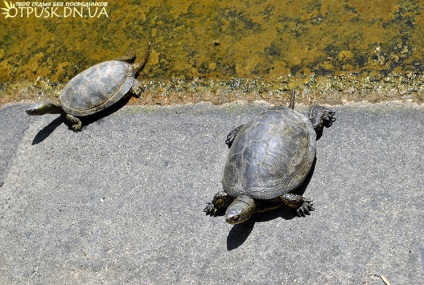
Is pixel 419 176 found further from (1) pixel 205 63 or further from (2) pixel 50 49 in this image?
(2) pixel 50 49

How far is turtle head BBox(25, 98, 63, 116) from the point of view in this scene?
5.33 metres

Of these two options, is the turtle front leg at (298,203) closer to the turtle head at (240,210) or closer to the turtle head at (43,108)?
the turtle head at (240,210)

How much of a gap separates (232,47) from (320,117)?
1422 millimetres

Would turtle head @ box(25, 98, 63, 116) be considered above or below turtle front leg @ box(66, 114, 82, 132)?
above

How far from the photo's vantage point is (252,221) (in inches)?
163

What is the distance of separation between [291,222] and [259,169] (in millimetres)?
538

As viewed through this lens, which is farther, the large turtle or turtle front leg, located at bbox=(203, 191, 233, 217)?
turtle front leg, located at bbox=(203, 191, 233, 217)

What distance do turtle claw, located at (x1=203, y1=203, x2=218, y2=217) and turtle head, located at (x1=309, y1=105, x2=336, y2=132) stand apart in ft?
3.82

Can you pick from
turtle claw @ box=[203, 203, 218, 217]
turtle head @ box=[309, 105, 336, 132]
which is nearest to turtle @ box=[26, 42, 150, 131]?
turtle claw @ box=[203, 203, 218, 217]

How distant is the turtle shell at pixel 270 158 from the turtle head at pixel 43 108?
232 centimetres

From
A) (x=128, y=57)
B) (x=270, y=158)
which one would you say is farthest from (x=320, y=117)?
(x=128, y=57)

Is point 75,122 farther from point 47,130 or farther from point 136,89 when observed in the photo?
point 136,89

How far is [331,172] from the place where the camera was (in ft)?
13.8

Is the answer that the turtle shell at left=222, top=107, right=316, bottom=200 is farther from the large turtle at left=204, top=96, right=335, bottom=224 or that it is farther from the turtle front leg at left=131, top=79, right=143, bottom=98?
the turtle front leg at left=131, top=79, right=143, bottom=98
